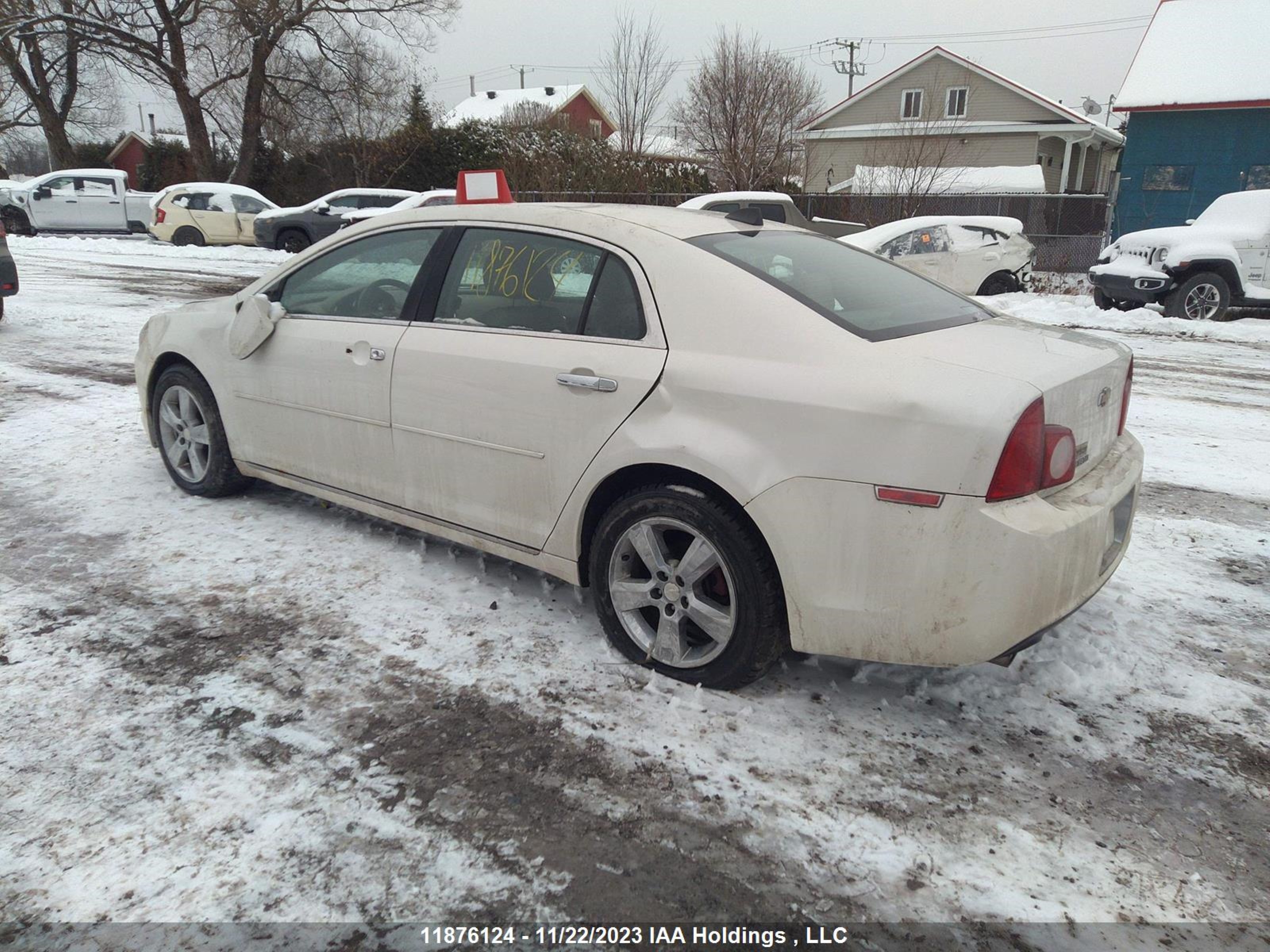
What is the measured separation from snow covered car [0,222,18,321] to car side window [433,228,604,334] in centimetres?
863

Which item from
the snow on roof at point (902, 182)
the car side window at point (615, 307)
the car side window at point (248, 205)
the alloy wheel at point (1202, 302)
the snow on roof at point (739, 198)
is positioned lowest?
the alloy wheel at point (1202, 302)

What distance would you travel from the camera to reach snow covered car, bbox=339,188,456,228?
52.5 feet

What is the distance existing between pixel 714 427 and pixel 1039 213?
1992 centimetres

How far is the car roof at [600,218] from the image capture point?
3416 millimetres

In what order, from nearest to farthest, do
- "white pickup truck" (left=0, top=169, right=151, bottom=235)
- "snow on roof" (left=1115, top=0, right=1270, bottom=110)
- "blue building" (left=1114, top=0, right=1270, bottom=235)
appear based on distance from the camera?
"blue building" (left=1114, top=0, right=1270, bottom=235)
"snow on roof" (left=1115, top=0, right=1270, bottom=110)
"white pickup truck" (left=0, top=169, right=151, bottom=235)

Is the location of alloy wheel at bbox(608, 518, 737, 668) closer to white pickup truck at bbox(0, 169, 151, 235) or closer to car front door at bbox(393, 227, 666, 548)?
car front door at bbox(393, 227, 666, 548)

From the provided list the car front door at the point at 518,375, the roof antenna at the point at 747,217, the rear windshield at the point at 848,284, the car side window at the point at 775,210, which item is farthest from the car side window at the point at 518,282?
the car side window at the point at 775,210

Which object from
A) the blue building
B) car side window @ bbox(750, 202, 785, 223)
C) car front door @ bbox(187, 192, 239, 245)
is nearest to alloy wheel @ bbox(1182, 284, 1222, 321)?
car side window @ bbox(750, 202, 785, 223)

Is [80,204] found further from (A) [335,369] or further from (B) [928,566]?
(B) [928,566]

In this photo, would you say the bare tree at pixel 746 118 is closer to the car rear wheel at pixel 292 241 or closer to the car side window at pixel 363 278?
the car rear wheel at pixel 292 241

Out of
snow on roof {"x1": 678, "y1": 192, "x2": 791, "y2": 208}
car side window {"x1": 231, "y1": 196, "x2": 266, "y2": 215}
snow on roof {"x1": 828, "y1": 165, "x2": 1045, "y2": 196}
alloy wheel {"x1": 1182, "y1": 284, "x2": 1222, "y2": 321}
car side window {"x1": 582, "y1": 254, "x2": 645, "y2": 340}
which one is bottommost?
alloy wheel {"x1": 1182, "y1": 284, "x2": 1222, "y2": 321}

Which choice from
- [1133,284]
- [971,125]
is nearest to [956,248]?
[1133,284]

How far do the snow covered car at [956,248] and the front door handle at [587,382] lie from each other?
38.4 ft

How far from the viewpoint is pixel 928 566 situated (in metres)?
2.61
